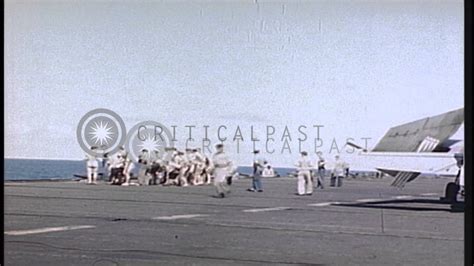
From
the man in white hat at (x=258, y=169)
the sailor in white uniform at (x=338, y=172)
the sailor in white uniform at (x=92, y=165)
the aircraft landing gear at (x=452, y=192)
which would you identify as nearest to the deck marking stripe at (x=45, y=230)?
the sailor in white uniform at (x=92, y=165)

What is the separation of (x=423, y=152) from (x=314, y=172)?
0.45 meters

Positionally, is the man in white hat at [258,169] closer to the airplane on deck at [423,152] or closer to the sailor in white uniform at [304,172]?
the sailor in white uniform at [304,172]

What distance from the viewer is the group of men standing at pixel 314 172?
260cm

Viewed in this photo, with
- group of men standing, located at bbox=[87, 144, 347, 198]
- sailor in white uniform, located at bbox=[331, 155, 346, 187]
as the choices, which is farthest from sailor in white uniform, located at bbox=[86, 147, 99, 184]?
sailor in white uniform, located at bbox=[331, 155, 346, 187]

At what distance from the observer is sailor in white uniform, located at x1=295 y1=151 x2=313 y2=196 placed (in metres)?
2.60

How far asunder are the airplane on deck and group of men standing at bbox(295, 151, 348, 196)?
0.26 ft

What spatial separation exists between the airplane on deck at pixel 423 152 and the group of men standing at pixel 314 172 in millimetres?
79

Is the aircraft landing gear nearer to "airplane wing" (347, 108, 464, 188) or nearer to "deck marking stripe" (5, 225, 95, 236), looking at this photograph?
"airplane wing" (347, 108, 464, 188)

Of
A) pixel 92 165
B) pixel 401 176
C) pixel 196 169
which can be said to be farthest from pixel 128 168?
pixel 401 176

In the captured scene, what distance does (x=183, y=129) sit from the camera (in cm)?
265

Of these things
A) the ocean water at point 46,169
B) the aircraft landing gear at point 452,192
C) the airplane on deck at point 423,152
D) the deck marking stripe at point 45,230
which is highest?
the airplane on deck at point 423,152

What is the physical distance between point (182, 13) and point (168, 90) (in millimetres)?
323

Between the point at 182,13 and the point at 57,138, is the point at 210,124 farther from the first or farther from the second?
the point at 57,138

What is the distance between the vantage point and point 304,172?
261 centimetres
